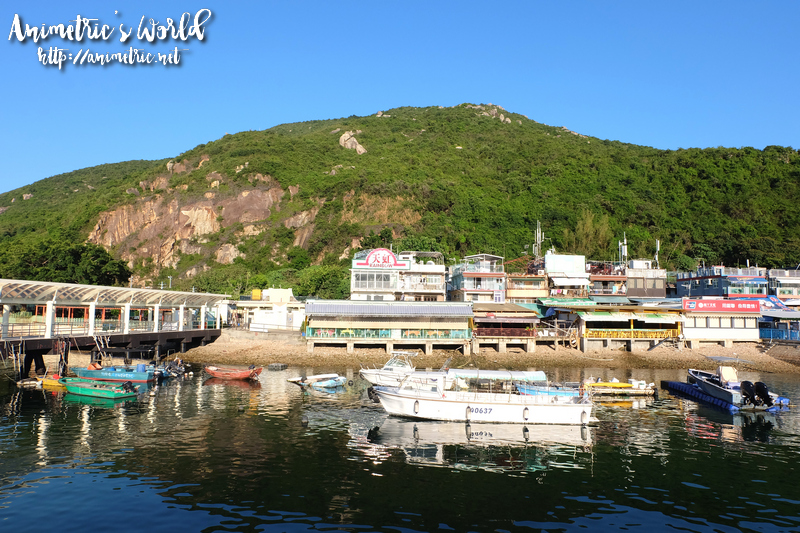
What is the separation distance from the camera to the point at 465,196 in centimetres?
14888

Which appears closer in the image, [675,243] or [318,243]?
[675,243]

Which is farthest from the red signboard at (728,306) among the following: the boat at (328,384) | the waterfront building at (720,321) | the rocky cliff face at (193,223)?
the rocky cliff face at (193,223)

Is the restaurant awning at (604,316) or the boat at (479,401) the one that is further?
the restaurant awning at (604,316)

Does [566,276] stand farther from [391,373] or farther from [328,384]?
[328,384]

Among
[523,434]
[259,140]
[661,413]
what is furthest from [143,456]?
[259,140]

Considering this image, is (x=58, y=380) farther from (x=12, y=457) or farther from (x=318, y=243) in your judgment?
(x=318, y=243)

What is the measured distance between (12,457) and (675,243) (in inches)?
5174

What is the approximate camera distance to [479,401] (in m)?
36.2

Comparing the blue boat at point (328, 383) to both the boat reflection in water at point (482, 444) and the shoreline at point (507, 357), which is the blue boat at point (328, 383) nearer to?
the shoreline at point (507, 357)

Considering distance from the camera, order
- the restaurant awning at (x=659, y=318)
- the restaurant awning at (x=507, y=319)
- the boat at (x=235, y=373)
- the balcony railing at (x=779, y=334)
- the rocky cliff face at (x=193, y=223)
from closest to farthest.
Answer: the boat at (x=235, y=373), the balcony railing at (x=779, y=334), the restaurant awning at (x=507, y=319), the restaurant awning at (x=659, y=318), the rocky cliff face at (x=193, y=223)

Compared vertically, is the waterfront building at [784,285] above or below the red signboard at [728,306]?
above

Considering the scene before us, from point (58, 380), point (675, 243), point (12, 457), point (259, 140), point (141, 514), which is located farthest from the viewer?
point (259, 140)

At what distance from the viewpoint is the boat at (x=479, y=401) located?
118ft

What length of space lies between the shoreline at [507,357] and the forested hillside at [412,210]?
88.0 feet
